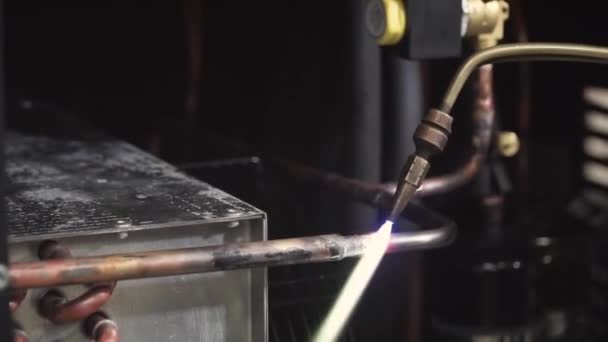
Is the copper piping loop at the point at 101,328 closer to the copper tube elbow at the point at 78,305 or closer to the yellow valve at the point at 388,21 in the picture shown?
the copper tube elbow at the point at 78,305

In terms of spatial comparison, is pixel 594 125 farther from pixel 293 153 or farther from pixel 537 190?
pixel 293 153

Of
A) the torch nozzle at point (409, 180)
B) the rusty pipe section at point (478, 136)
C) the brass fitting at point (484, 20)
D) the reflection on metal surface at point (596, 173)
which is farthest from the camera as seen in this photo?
the reflection on metal surface at point (596, 173)

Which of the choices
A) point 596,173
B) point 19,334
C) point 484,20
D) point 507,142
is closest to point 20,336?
point 19,334


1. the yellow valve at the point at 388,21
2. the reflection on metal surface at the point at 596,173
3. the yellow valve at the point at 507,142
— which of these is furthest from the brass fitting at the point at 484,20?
the reflection on metal surface at the point at 596,173

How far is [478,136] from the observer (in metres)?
0.96

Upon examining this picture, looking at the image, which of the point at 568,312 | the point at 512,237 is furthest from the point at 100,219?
the point at 568,312

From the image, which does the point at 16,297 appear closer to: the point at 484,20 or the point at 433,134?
the point at 433,134

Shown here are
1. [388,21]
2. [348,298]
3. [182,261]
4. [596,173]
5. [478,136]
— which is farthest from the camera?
[596,173]

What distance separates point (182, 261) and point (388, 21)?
281 millimetres

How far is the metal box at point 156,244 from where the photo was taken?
0.66 meters

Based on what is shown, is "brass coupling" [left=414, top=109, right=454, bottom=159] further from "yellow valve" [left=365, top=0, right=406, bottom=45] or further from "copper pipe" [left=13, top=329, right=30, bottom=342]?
"copper pipe" [left=13, top=329, right=30, bottom=342]

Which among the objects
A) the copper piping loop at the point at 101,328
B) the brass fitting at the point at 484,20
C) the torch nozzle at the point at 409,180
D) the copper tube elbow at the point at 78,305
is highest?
the brass fitting at the point at 484,20

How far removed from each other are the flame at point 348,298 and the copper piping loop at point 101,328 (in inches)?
7.9

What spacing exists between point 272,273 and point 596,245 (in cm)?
61
